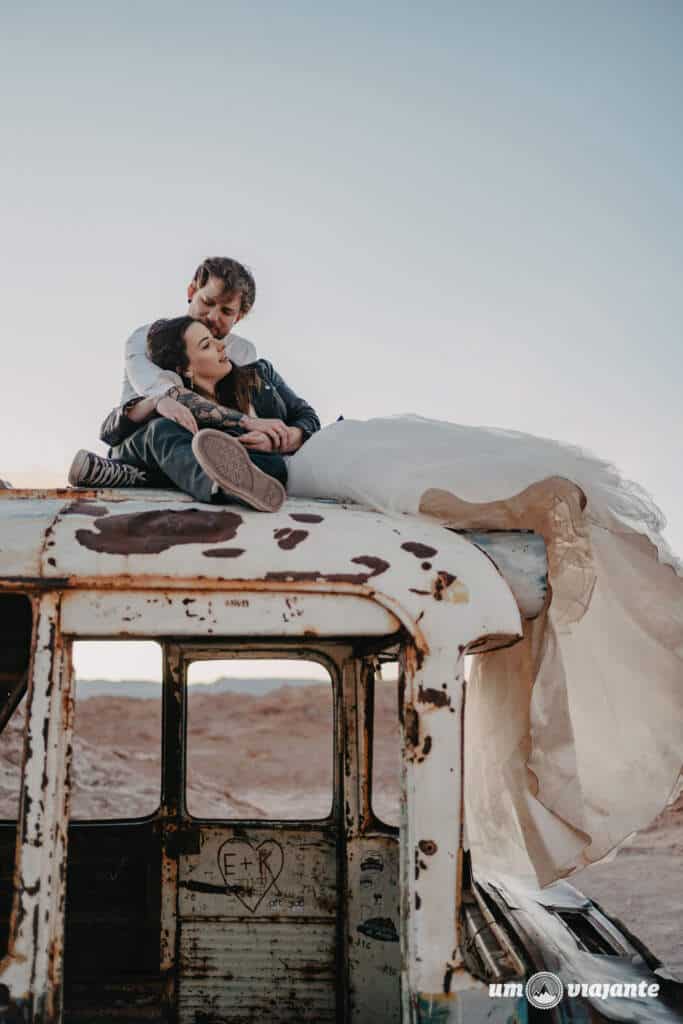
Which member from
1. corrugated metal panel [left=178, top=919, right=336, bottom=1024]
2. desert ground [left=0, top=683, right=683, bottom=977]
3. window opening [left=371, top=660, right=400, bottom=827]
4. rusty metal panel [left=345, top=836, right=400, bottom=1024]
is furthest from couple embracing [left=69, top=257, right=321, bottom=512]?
window opening [left=371, top=660, right=400, bottom=827]

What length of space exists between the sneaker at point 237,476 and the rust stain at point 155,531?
8 cm

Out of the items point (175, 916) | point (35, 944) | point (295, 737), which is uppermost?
point (35, 944)

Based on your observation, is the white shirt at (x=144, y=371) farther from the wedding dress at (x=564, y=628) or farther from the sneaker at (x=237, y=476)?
the sneaker at (x=237, y=476)

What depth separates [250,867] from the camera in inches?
157

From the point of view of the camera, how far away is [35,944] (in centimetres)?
208

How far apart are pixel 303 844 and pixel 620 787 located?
1645 millimetres

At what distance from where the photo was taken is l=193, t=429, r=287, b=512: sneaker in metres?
2.45

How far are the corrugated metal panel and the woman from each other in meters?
1.99

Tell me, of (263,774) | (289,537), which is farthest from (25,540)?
(263,774)

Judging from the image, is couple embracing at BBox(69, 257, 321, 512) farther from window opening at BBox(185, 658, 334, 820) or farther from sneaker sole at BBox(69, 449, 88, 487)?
window opening at BBox(185, 658, 334, 820)

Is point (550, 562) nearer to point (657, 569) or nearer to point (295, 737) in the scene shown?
point (657, 569)

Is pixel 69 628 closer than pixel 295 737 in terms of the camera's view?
Yes

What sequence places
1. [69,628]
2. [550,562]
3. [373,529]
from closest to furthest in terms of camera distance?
[69,628] < [373,529] < [550,562]

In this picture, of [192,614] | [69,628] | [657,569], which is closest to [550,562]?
[657,569]
